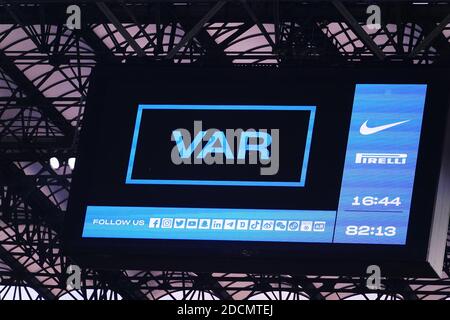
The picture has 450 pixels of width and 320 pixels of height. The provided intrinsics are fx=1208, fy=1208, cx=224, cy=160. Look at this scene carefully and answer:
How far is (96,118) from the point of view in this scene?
15820 mm

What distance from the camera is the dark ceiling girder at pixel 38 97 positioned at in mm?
28906

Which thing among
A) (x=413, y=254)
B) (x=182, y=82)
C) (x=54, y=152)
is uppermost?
(x=54, y=152)

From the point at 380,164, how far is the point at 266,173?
1408 millimetres

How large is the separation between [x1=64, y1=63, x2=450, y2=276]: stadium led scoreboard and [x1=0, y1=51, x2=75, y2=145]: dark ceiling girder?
12.2 m

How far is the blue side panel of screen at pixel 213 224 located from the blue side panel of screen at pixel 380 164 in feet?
1.12

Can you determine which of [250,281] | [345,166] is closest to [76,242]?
[345,166]

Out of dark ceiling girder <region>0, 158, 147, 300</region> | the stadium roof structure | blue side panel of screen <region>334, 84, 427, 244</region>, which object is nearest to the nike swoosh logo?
blue side panel of screen <region>334, 84, 427, 244</region>

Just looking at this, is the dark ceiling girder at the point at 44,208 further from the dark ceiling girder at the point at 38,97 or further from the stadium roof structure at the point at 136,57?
the dark ceiling girder at the point at 38,97

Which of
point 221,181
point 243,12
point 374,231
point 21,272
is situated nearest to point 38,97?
point 243,12

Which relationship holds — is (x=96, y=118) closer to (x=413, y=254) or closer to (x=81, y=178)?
(x=81, y=178)

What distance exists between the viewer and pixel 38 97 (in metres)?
29.7

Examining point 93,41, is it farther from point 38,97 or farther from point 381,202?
point 381,202
